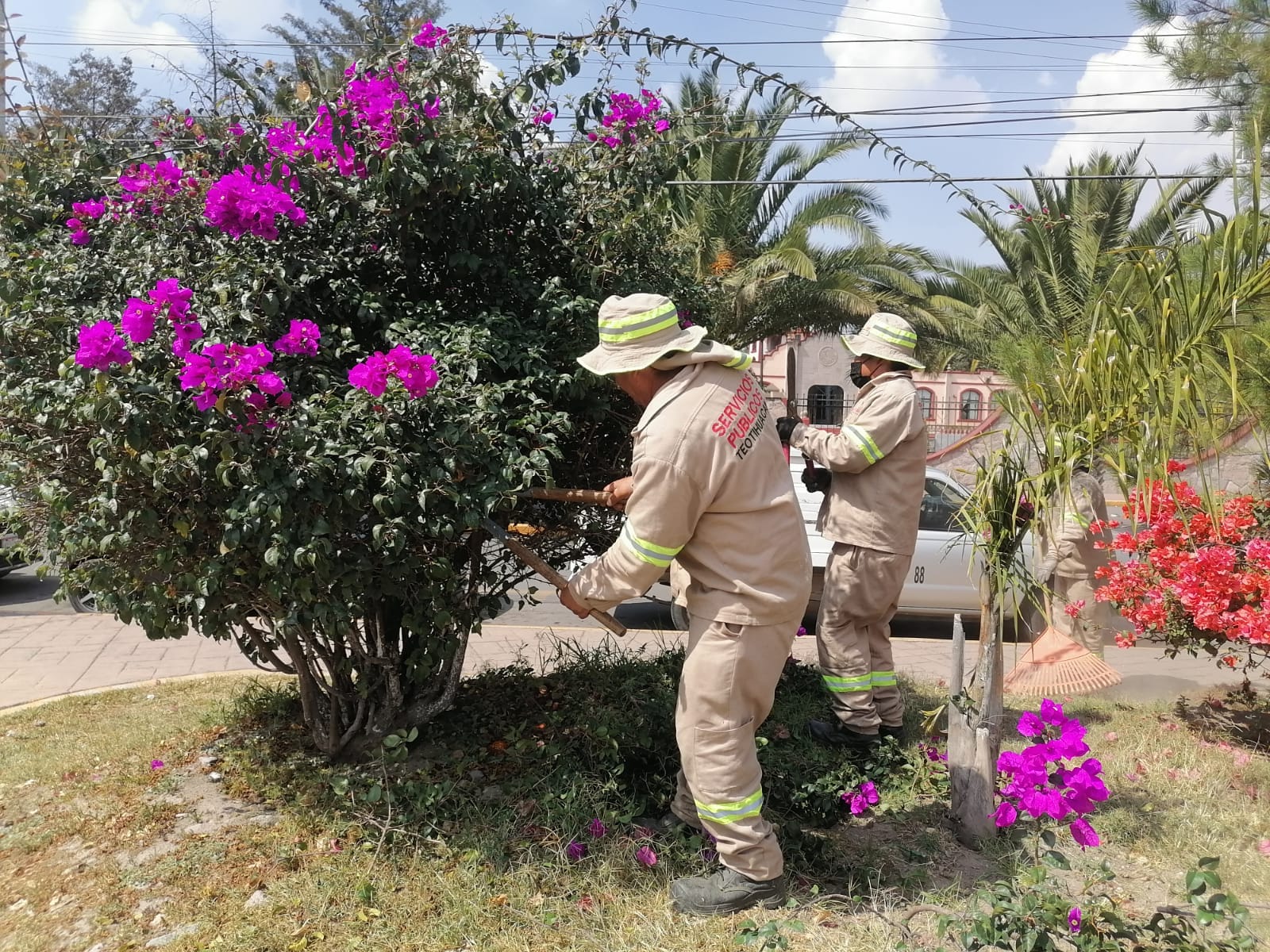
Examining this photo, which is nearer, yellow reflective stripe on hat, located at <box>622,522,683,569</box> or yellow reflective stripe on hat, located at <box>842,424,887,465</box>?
yellow reflective stripe on hat, located at <box>622,522,683,569</box>

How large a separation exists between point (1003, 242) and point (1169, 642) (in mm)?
11569

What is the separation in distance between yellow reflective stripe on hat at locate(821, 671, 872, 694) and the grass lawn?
29 centimetres

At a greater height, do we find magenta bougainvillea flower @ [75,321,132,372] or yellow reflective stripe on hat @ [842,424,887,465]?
magenta bougainvillea flower @ [75,321,132,372]

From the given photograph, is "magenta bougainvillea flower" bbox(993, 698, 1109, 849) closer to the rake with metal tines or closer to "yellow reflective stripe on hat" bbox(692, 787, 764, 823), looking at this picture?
"yellow reflective stripe on hat" bbox(692, 787, 764, 823)

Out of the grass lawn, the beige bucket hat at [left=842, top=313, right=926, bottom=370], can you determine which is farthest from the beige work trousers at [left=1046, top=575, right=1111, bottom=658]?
the beige bucket hat at [left=842, top=313, right=926, bottom=370]

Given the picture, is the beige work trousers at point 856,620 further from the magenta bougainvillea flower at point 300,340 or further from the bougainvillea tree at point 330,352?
the magenta bougainvillea flower at point 300,340

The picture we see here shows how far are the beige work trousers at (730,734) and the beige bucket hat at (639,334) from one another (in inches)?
33.3

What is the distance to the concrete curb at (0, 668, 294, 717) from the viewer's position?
5.43 meters

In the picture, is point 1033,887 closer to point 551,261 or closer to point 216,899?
point 216,899

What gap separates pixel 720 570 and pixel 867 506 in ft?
4.78

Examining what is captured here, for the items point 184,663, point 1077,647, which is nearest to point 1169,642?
point 1077,647

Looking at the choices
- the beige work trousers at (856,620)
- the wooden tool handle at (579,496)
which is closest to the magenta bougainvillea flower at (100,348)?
the wooden tool handle at (579,496)

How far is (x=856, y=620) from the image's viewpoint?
14.0 ft

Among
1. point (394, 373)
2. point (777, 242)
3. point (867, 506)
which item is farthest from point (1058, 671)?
point (777, 242)
